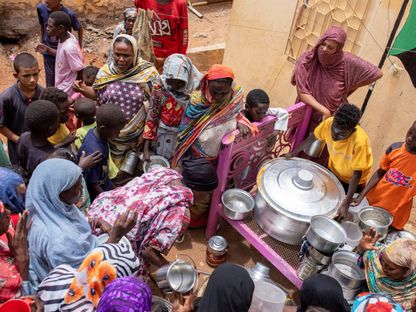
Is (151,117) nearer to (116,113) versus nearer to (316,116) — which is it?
(116,113)

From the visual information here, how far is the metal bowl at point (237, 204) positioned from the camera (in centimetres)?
379

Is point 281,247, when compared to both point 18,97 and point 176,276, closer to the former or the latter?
point 176,276

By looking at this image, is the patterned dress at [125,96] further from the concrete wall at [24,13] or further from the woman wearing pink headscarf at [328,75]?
the concrete wall at [24,13]

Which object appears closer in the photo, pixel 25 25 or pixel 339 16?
pixel 339 16

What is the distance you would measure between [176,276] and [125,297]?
0.93 meters

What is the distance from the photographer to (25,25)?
8125 millimetres

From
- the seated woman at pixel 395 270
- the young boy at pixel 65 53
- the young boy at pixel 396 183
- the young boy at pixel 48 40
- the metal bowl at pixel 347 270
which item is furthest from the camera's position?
the young boy at pixel 48 40

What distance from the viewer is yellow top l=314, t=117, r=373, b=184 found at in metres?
3.39

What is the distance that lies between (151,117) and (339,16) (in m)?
3.06

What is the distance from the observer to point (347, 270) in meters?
3.00

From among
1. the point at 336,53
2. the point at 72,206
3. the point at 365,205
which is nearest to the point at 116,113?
the point at 72,206

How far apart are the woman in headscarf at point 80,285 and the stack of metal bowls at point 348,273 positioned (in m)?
1.68

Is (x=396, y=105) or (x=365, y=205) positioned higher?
(x=396, y=105)

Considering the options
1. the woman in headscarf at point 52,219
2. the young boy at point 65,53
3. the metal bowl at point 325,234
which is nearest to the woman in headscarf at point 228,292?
the woman in headscarf at point 52,219
